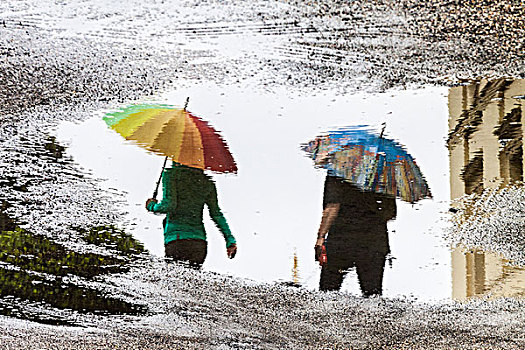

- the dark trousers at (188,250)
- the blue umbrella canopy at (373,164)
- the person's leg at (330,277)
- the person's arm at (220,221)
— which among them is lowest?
the person's leg at (330,277)

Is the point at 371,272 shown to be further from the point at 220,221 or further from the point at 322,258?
the point at 220,221

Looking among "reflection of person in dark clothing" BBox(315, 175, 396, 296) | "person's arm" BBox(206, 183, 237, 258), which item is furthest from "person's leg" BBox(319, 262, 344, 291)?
"person's arm" BBox(206, 183, 237, 258)

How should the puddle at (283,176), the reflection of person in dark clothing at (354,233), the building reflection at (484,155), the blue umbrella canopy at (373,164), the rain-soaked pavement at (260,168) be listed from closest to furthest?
the rain-soaked pavement at (260,168)
the building reflection at (484,155)
the reflection of person in dark clothing at (354,233)
the puddle at (283,176)
the blue umbrella canopy at (373,164)

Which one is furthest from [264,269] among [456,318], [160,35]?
[160,35]

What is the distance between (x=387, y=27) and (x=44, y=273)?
5.52 meters

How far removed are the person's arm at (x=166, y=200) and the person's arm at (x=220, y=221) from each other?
296mm

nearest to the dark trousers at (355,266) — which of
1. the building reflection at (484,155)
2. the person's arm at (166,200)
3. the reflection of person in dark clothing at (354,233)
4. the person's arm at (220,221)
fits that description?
the reflection of person in dark clothing at (354,233)

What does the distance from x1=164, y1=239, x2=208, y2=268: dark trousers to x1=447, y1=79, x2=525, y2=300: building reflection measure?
181cm

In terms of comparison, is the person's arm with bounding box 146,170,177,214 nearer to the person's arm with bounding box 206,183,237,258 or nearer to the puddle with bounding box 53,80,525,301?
the puddle with bounding box 53,80,525,301

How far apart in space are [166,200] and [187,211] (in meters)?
0.29

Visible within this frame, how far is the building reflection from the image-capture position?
14.9 ft

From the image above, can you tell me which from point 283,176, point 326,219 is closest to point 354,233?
point 326,219

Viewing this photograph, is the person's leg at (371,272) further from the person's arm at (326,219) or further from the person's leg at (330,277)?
the person's arm at (326,219)

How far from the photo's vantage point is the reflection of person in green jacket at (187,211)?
16.2 ft
